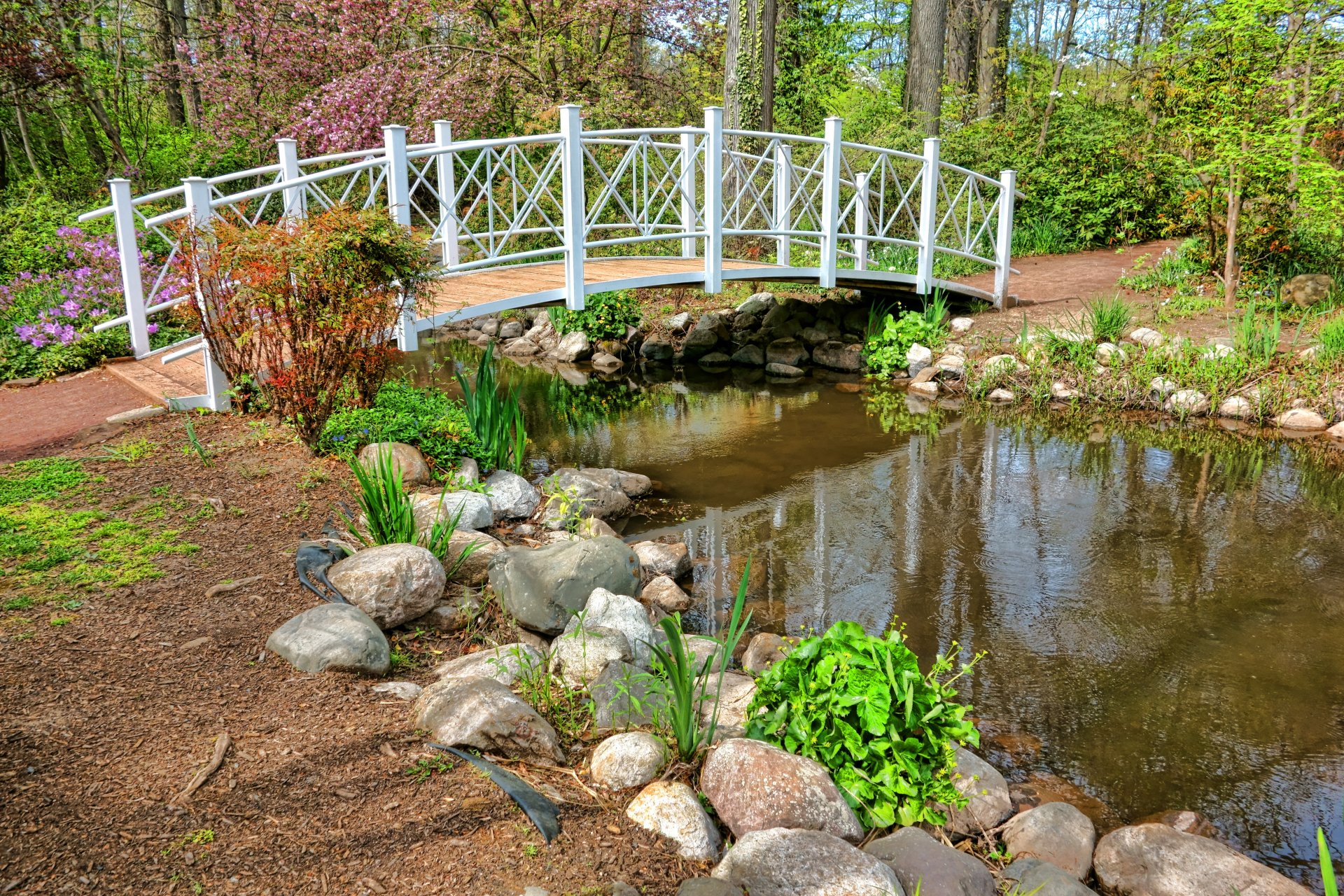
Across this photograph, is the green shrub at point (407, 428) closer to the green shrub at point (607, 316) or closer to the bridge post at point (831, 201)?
the bridge post at point (831, 201)

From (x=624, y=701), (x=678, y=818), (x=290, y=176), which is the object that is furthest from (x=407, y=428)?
(x=678, y=818)

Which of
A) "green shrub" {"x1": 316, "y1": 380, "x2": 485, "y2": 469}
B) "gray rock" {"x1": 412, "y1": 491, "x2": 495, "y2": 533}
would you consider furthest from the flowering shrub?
"gray rock" {"x1": 412, "y1": 491, "x2": 495, "y2": 533}

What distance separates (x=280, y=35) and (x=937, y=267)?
9.80m

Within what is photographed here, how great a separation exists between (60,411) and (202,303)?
4.67 ft

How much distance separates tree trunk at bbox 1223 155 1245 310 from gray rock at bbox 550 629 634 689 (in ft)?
30.5

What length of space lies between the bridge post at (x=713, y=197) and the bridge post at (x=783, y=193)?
904 millimetres

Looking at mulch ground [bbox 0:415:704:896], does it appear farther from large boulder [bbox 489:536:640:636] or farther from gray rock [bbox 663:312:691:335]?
gray rock [bbox 663:312:691:335]

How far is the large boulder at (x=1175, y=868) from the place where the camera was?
3.00 m

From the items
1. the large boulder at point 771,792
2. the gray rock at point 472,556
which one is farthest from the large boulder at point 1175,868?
the gray rock at point 472,556

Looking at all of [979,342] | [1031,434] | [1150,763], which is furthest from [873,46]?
[1150,763]

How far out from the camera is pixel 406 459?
5.82 metres

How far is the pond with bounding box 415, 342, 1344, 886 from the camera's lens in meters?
3.97

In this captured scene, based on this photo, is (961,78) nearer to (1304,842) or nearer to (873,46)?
(873,46)

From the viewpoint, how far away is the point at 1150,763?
3.94m
